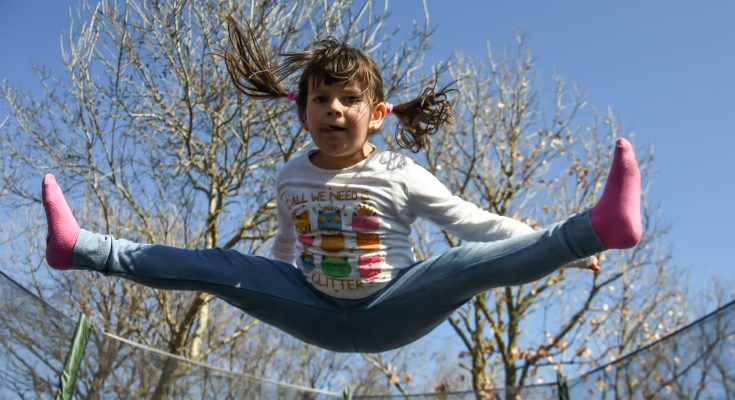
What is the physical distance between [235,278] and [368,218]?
342 mm

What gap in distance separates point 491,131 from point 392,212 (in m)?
5.50

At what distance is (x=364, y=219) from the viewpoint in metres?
1.70

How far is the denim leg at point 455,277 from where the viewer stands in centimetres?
136

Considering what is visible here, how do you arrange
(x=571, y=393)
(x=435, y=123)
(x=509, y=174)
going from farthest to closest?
(x=509, y=174) < (x=571, y=393) < (x=435, y=123)

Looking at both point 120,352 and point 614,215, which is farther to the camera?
point 120,352

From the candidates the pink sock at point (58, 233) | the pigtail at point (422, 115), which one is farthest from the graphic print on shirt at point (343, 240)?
the pink sock at point (58, 233)

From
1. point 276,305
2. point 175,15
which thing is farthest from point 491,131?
point 276,305

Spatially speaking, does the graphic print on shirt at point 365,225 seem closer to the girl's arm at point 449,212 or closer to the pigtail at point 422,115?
the girl's arm at point 449,212

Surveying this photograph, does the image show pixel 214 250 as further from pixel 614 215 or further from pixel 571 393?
pixel 571 393

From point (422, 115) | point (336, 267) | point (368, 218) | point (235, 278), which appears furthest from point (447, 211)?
point (235, 278)

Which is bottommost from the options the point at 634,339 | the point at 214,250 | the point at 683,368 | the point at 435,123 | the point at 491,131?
the point at 683,368

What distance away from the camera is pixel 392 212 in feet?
5.66

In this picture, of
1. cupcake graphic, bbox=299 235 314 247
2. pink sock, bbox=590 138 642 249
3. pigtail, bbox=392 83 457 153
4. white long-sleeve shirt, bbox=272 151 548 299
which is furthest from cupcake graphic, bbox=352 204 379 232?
pink sock, bbox=590 138 642 249

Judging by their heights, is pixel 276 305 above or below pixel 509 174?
below
